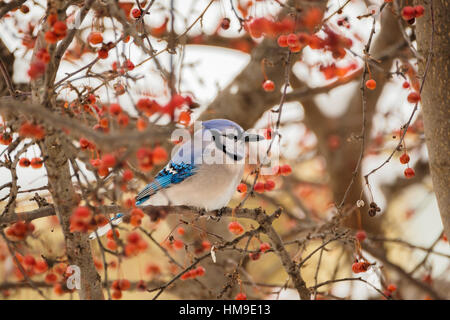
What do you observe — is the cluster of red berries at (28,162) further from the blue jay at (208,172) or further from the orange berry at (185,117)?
the orange berry at (185,117)

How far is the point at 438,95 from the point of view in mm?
2574

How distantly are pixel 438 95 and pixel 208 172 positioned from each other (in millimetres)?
1302

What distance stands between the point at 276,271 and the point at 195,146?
3023 millimetres

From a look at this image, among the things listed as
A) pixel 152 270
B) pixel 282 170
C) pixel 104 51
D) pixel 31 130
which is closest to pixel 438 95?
pixel 282 170

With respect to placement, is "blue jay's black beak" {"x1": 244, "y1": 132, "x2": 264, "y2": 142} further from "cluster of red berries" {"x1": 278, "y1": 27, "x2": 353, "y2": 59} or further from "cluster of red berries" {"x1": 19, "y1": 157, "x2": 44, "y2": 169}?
"cluster of red berries" {"x1": 19, "y1": 157, "x2": 44, "y2": 169}

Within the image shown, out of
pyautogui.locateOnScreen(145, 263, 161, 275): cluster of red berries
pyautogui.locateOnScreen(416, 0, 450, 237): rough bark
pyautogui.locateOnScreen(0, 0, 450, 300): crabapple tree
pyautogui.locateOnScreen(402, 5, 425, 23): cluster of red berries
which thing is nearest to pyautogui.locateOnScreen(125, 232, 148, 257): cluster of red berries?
pyautogui.locateOnScreen(0, 0, 450, 300): crabapple tree

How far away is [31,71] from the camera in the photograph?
66.5 inches

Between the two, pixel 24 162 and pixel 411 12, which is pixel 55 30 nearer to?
pixel 24 162

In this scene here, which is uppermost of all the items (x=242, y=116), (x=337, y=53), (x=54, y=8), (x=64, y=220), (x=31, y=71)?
(x=242, y=116)

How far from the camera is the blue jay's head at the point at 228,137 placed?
2.75 m

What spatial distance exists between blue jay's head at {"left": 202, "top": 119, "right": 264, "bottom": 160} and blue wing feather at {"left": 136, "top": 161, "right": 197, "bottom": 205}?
0.22m

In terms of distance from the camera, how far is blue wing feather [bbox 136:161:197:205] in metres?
2.87
